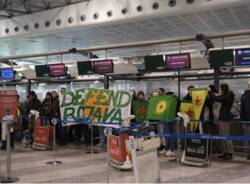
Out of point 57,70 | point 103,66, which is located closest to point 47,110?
point 103,66

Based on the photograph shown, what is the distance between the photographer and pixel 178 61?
1144 cm

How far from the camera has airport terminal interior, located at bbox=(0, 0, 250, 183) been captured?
7.54 meters

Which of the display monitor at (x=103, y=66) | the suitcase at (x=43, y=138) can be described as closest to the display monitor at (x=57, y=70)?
the display monitor at (x=103, y=66)

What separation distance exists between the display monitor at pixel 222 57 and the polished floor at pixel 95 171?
2469 millimetres

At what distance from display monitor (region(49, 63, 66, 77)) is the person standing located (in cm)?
662

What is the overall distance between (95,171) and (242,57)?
16.3 ft

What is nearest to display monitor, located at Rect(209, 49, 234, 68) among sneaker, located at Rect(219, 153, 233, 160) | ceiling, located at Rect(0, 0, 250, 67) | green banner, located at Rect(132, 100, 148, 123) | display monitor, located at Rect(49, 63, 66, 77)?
ceiling, located at Rect(0, 0, 250, 67)

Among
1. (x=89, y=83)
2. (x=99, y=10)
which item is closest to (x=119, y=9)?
(x=99, y=10)

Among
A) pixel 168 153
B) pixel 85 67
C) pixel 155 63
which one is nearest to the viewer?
pixel 168 153

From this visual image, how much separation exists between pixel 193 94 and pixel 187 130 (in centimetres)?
84

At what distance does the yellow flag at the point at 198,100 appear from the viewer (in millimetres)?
9133

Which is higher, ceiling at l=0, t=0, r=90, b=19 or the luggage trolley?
ceiling at l=0, t=0, r=90, b=19

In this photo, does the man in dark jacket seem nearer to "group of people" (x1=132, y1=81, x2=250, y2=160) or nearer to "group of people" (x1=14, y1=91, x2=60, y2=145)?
"group of people" (x1=132, y1=81, x2=250, y2=160)

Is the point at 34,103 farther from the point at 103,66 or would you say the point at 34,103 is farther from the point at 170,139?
the point at 170,139
